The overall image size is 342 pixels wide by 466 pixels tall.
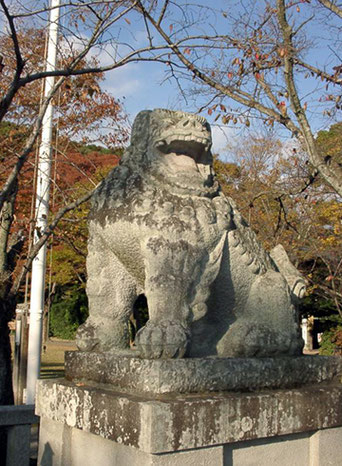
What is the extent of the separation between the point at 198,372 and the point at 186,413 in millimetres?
264

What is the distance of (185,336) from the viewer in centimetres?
297

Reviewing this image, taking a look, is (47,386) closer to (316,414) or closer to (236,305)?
(236,305)

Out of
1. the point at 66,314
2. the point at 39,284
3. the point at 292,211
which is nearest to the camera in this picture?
the point at 39,284

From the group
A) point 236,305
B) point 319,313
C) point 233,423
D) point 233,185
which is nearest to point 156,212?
point 236,305

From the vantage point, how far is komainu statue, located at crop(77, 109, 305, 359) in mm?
3213

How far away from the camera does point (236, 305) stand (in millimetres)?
3521

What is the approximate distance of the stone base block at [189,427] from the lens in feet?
8.74

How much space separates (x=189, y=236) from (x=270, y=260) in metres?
0.80

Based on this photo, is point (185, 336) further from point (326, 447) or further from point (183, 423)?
point (326, 447)

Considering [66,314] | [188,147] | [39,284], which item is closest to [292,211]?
[39,284]

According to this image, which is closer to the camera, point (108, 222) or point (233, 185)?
point (108, 222)

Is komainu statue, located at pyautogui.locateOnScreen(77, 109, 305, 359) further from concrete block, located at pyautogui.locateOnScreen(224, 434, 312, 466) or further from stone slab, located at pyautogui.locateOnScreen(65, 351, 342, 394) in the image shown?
concrete block, located at pyautogui.locateOnScreen(224, 434, 312, 466)

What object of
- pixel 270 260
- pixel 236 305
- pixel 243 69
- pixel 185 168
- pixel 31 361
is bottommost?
pixel 31 361

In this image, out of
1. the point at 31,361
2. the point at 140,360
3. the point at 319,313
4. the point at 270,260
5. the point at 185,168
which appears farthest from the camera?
the point at 319,313
